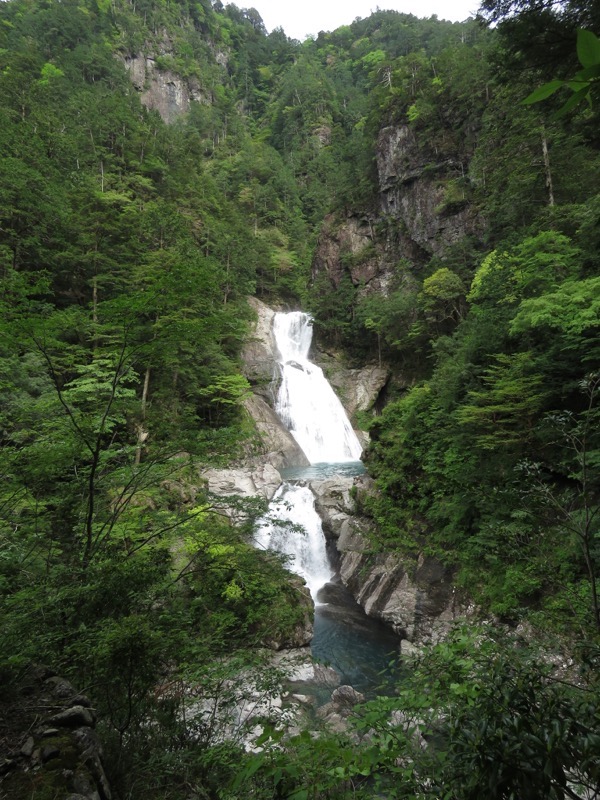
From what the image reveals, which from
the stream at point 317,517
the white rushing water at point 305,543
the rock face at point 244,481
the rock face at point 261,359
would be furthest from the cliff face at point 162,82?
the white rushing water at point 305,543

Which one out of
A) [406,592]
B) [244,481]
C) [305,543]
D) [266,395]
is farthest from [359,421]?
[406,592]

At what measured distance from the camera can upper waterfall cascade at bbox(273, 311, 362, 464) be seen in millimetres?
22719

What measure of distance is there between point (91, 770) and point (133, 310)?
389 cm

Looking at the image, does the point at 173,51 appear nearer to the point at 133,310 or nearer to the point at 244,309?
the point at 244,309

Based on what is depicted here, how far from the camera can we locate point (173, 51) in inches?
2082

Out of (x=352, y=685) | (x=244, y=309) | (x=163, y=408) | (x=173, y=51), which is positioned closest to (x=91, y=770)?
(x=352, y=685)

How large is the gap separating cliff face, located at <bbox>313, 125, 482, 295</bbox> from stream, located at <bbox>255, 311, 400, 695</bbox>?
20.4 ft

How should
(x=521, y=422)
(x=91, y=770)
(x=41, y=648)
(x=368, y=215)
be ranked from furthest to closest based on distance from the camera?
(x=368, y=215), (x=521, y=422), (x=41, y=648), (x=91, y=770)

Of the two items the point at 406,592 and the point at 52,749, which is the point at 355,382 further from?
the point at 52,749

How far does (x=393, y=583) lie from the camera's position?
9125mm

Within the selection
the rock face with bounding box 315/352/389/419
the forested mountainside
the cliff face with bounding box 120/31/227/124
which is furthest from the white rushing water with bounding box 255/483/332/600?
the cliff face with bounding box 120/31/227/124

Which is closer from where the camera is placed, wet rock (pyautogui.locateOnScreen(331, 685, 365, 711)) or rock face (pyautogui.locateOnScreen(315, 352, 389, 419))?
wet rock (pyautogui.locateOnScreen(331, 685, 365, 711))

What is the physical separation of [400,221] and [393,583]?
87.2ft

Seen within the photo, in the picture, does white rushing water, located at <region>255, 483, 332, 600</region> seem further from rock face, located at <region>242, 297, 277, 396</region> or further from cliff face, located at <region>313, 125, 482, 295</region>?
cliff face, located at <region>313, 125, 482, 295</region>
